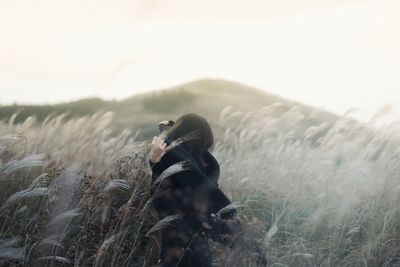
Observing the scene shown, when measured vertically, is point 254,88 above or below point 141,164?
below

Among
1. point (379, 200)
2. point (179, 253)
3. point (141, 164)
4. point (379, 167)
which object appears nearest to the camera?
point (179, 253)

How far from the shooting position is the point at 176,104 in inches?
632

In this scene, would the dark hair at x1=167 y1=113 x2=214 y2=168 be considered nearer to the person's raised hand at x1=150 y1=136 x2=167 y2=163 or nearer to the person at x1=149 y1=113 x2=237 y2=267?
the person at x1=149 y1=113 x2=237 y2=267

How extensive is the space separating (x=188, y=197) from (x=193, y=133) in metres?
0.35

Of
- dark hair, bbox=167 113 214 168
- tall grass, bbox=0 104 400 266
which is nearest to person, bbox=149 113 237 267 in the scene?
dark hair, bbox=167 113 214 168

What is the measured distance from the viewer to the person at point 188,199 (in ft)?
11.1

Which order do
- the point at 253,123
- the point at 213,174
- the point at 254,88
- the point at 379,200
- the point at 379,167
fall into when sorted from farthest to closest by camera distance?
the point at 254,88
the point at 253,123
the point at 379,167
the point at 379,200
the point at 213,174

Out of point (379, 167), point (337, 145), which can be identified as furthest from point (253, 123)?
point (379, 167)

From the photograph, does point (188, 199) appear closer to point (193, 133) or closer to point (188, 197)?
point (188, 197)

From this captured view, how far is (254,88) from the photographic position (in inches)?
621

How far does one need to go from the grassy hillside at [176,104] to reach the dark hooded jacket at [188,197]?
34.4 ft

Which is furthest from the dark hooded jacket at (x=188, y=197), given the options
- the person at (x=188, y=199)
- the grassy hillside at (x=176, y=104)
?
the grassy hillside at (x=176, y=104)

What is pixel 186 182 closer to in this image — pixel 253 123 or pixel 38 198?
pixel 38 198

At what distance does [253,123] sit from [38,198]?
249 centimetres
